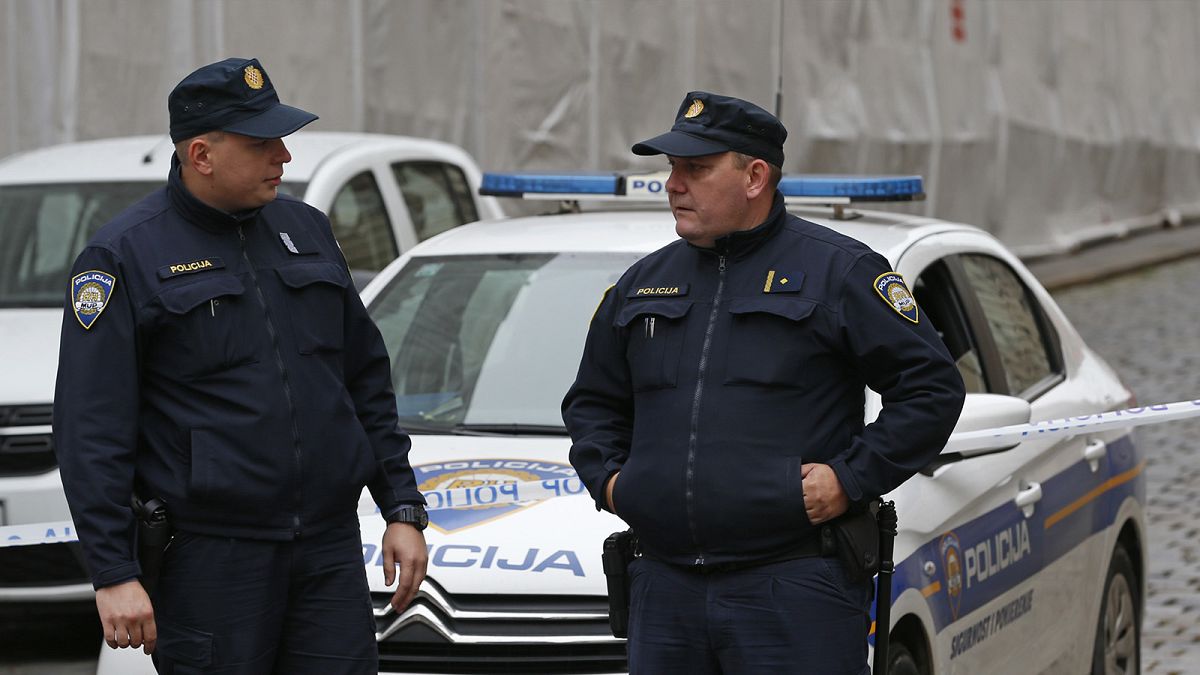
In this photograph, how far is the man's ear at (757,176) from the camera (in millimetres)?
3742

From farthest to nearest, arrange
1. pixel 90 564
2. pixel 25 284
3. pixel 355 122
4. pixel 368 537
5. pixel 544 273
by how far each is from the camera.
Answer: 1. pixel 355 122
2. pixel 25 284
3. pixel 544 273
4. pixel 368 537
5. pixel 90 564

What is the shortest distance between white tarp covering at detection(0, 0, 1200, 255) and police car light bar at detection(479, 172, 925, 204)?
0.61 meters

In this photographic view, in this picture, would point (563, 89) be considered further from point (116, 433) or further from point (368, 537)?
point (116, 433)

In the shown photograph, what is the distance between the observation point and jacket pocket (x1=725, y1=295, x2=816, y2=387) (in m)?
3.63

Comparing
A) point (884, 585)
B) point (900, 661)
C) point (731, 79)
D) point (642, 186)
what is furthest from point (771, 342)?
point (731, 79)

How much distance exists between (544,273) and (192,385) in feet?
7.06

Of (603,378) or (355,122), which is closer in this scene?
(603,378)

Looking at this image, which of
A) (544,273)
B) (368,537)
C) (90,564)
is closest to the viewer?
(90,564)

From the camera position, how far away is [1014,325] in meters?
5.85

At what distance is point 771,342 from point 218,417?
40.0 inches

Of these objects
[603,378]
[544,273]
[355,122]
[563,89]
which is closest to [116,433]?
[603,378]

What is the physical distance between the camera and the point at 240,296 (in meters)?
3.64

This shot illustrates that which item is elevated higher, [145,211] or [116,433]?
[145,211]

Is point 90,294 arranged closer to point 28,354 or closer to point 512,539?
point 512,539
